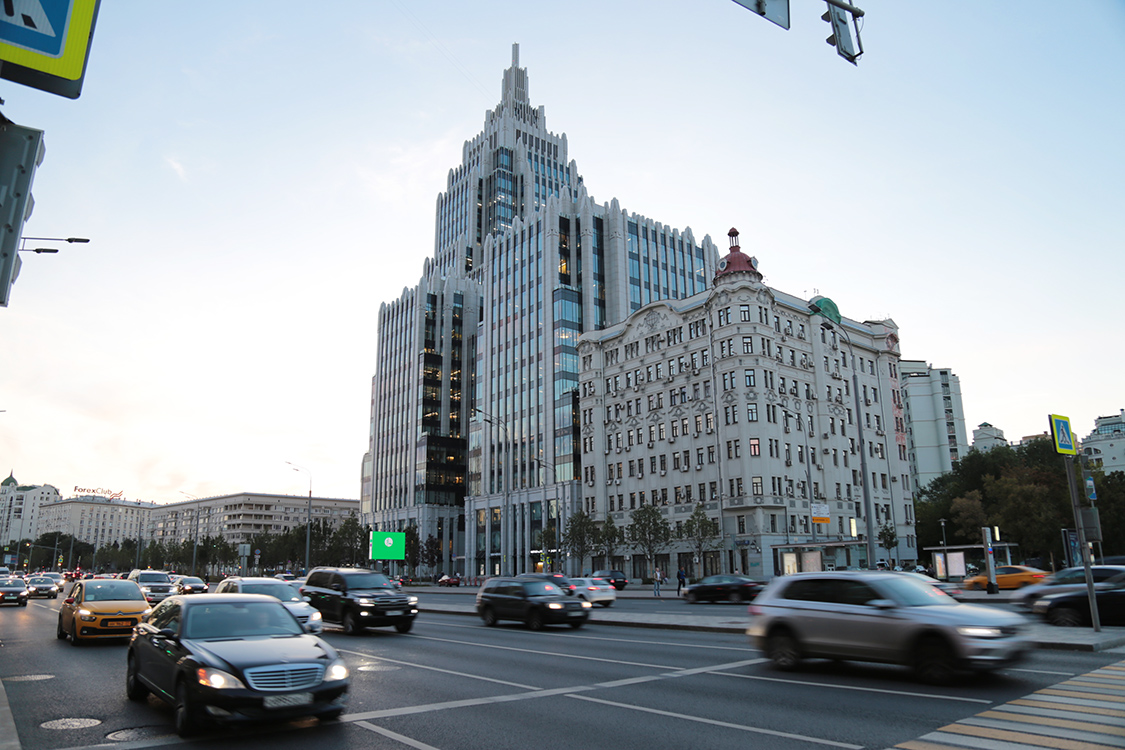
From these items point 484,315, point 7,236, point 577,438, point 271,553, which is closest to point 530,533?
point 577,438

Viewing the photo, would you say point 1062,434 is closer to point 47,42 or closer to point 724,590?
point 47,42

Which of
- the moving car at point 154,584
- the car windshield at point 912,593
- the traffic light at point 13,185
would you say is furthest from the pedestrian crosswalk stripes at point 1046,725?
the moving car at point 154,584

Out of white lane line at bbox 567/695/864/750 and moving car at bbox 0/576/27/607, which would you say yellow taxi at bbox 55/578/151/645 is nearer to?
white lane line at bbox 567/695/864/750

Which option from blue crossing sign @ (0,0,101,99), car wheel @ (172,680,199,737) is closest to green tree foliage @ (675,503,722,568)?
car wheel @ (172,680,199,737)

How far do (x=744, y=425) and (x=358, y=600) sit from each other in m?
48.4

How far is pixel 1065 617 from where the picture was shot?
18266 mm

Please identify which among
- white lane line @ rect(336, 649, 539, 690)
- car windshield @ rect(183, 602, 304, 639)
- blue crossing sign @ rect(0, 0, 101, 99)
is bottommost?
white lane line @ rect(336, 649, 539, 690)

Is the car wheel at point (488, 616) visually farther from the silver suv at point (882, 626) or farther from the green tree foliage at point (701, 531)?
the green tree foliage at point (701, 531)

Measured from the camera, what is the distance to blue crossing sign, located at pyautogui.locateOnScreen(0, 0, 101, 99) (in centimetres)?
406

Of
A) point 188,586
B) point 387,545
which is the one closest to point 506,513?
point 387,545

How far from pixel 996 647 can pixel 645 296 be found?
3517 inches

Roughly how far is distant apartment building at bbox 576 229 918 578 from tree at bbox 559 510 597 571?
13.4ft

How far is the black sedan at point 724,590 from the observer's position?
34.4 meters

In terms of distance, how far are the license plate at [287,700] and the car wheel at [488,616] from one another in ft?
52.0
